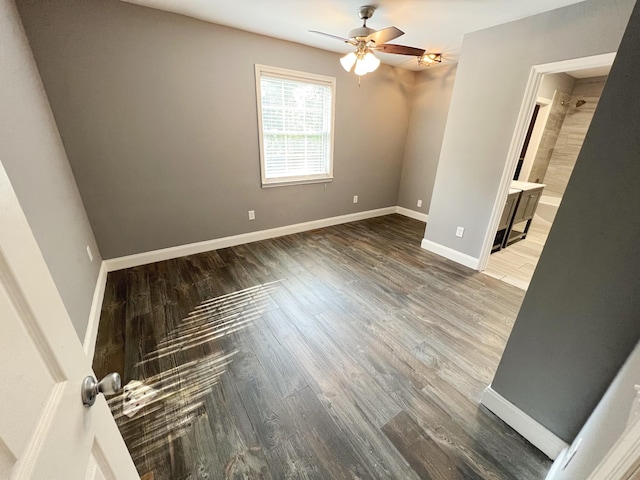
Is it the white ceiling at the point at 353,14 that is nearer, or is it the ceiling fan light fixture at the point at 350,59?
the white ceiling at the point at 353,14

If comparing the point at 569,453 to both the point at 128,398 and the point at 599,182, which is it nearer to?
the point at 599,182

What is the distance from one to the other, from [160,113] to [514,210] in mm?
4348

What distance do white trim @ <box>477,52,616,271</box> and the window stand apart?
2220mm

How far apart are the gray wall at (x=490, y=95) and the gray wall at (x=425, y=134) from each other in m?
1.31

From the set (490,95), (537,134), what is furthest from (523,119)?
(537,134)

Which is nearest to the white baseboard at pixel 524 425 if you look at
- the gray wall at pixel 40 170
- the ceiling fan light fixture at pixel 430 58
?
the gray wall at pixel 40 170

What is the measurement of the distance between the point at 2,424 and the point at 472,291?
3.07 meters

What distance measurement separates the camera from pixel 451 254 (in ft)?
11.0

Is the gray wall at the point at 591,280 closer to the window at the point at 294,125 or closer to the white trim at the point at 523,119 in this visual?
the white trim at the point at 523,119

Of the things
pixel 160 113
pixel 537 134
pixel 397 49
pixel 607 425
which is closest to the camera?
pixel 607 425

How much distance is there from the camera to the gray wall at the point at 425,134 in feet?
13.4

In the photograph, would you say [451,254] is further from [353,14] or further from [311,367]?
[353,14]

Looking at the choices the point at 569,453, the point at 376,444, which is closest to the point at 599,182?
the point at 569,453

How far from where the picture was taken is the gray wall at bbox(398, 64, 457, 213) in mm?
4090
